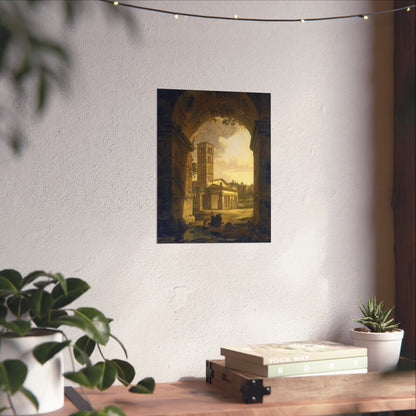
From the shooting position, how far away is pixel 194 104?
1951 mm

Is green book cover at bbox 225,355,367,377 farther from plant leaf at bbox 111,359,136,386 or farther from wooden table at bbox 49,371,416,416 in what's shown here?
plant leaf at bbox 111,359,136,386

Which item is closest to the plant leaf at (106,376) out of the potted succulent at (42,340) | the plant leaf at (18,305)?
the potted succulent at (42,340)

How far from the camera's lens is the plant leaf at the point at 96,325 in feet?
4.41

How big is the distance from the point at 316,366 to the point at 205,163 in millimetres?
755

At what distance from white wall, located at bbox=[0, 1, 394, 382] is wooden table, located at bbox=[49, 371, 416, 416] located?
22 centimetres

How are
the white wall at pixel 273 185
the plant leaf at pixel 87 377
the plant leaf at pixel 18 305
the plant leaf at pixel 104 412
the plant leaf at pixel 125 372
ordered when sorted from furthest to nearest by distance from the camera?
the white wall at pixel 273 185 → the plant leaf at pixel 125 372 → the plant leaf at pixel 18 305 → the plant leaf at pixel 87 377 → the plant leaf at pixel 104 412

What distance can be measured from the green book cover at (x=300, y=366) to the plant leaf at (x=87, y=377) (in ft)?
1.64

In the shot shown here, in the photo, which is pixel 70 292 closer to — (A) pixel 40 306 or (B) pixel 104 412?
(A) pixel 40 306

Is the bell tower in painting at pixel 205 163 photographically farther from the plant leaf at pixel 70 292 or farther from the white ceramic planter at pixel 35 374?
the white ceramic planter at pixel 35 374

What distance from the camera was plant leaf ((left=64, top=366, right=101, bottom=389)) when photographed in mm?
1289

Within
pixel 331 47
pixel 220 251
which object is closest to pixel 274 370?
pixel 220 251

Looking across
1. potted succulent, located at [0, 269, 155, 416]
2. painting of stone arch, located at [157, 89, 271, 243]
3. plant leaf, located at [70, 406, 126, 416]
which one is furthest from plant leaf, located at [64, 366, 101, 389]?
painting of stone arch, located at [157, 89, 271, 243]

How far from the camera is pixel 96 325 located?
4.55ft

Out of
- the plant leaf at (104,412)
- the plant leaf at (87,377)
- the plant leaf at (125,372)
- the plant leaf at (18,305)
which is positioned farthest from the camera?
the plant leaf at (125,372)
